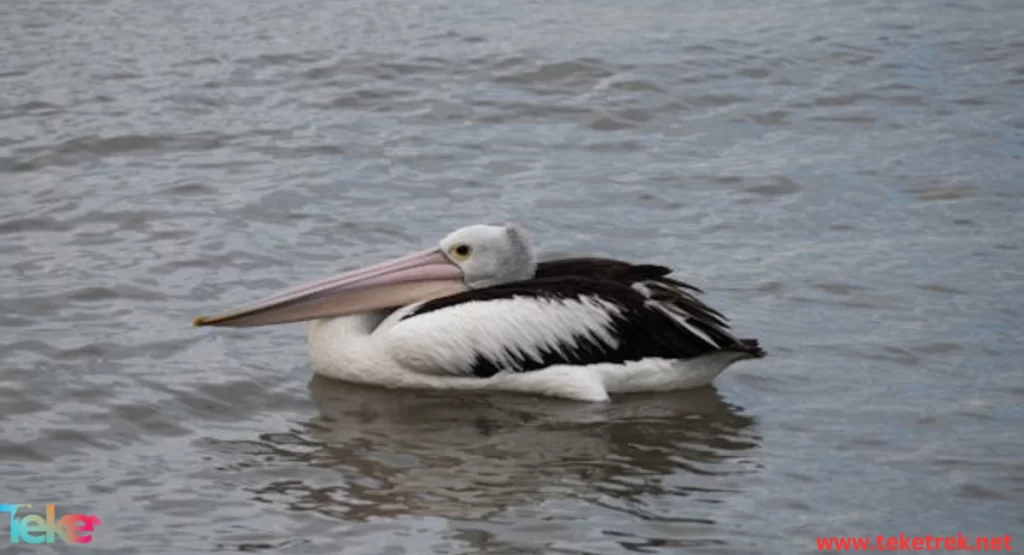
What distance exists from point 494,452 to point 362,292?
101 cm

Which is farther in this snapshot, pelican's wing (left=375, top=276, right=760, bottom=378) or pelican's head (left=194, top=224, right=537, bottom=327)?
pelican's head (left=194, top=224, right=537, bottom=327)

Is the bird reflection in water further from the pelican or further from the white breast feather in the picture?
the white breast feather

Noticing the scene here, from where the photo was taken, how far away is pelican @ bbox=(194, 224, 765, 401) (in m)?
7.16

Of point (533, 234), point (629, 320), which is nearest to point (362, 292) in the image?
point (629, 320)

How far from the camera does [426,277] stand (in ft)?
24.5

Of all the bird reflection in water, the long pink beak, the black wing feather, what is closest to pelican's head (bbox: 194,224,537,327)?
the long pink beak

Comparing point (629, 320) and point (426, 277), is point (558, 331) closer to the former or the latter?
point (629, 320)

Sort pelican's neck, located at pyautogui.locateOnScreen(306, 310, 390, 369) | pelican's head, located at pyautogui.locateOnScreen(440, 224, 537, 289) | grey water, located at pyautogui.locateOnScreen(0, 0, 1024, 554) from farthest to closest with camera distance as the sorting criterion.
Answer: pelican's head, located at pyautogui.locateOnScreen(440, 224, 537, 289) → pelican's neck, located at pyautogui.locateOnScreen(306, 310, 390, 369) → grey water, located at pyautogui.locateOnScreen(0, 0, 1024, 554)

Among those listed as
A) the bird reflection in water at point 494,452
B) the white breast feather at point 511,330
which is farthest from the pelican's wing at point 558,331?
the bird reflection in water at point 494,452

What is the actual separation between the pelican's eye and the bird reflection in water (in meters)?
0.52

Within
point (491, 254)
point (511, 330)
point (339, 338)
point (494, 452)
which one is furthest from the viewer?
point (491, 254)

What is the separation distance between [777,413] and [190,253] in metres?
2.80

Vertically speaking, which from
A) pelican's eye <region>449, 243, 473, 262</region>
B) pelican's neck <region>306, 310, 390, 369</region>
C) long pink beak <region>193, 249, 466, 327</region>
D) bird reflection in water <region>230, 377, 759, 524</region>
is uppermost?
pelican's eye <region>449, 243, 473, 262</region>

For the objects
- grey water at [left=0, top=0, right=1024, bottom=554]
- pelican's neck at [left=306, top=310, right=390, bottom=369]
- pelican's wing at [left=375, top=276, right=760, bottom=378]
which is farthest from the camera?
pelican's neck at [left=306, top=310, right=390, bottom=369]
